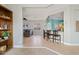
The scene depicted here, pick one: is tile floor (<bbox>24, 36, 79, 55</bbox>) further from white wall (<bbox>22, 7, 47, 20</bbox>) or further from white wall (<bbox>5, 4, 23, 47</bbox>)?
white wall (<bbox>22, 7, 47, 20</bbox>)

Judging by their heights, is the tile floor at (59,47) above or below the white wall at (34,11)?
below

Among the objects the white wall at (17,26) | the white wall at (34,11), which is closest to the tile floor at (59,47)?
the white wall at (17,26)

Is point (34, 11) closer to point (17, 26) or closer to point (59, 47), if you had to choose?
point (17, 26)

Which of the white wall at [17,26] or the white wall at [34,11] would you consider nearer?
the white wall at [17,26]

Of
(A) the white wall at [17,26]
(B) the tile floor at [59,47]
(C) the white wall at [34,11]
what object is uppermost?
(C) the white wall at [34,11]

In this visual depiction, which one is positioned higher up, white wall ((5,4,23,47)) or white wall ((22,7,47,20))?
white wall ((22,7,47,20))

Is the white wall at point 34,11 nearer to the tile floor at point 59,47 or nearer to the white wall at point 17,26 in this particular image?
the white wall at point 17,26

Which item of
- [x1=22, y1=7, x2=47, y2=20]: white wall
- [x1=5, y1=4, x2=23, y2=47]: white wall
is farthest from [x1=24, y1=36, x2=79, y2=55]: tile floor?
[x1=22, y1=7, x2=47, y2=20]: white wall

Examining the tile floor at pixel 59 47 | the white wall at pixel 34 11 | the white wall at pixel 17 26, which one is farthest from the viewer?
the white wall at pixel 34 11

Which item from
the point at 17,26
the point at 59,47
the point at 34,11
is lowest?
the point at 59,47

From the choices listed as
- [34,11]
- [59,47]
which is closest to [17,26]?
[59,47]
